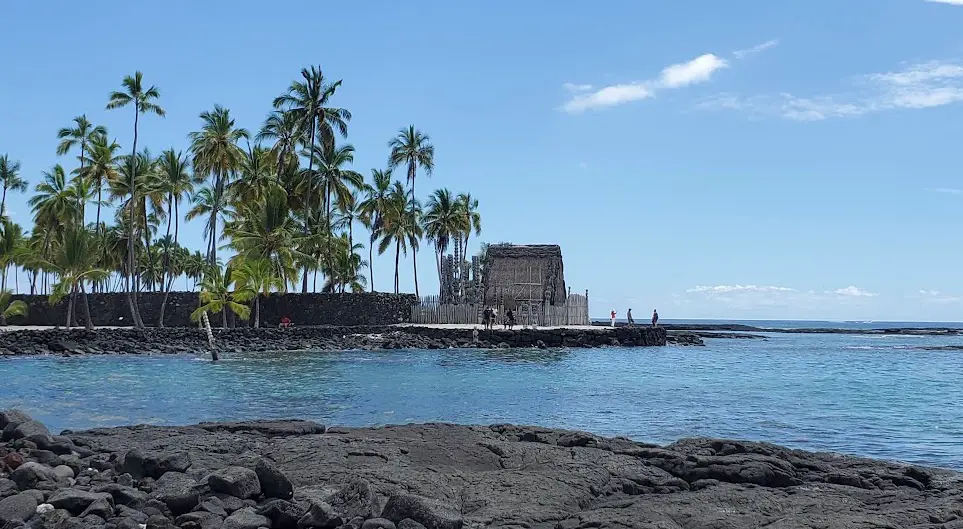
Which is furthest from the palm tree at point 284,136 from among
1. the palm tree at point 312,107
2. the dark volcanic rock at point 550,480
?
the dark volcanic rock at point 550,480

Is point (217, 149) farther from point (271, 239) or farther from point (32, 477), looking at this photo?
point (32, 477)

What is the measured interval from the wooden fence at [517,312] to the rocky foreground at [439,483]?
37.8 m

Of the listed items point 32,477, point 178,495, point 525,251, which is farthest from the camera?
point 525,251

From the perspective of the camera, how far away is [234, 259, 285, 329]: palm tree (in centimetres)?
3831

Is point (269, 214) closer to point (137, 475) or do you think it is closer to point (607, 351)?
point (607, 351)

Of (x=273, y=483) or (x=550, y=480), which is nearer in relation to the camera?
(x=273, y=483)

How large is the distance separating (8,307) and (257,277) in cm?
1651

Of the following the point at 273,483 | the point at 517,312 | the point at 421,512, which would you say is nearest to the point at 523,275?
the point at 517,312

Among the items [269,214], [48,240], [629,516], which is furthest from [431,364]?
[48,240]

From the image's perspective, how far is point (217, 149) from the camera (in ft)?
152

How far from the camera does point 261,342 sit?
3991 centimetres

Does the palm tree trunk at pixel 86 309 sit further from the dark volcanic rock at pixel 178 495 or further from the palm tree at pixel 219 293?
the dark volcanic rock at pixel 178 495

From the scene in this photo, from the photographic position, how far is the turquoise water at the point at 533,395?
51.7 feet

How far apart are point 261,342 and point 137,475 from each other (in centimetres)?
3175
